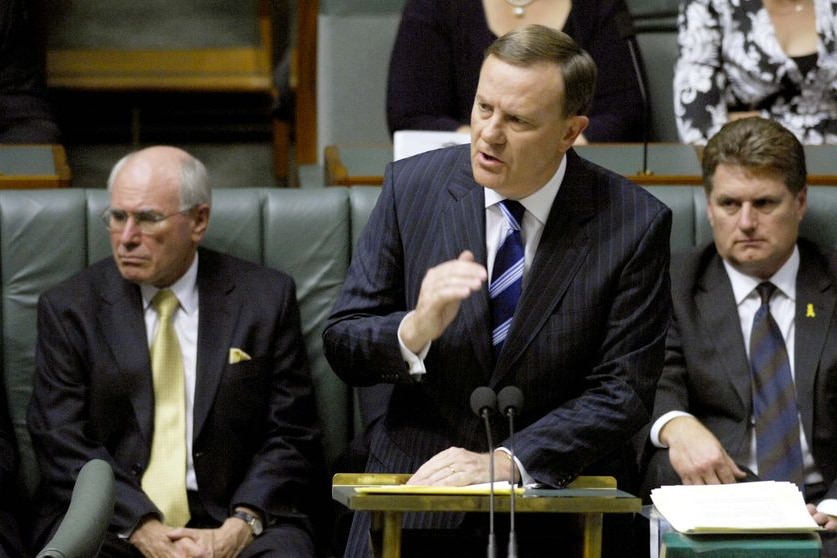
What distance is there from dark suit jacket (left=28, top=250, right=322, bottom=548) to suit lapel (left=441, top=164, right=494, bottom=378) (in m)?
0.78

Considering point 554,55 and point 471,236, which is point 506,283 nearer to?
point 471,236

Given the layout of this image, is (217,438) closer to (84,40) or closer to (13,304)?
(13,304)

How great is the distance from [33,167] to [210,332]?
0.82 metres

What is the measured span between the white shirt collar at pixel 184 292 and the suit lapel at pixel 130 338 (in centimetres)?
3

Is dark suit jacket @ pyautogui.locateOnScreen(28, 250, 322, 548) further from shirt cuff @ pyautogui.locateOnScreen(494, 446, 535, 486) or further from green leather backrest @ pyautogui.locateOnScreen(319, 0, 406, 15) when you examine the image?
green leather backrest @ pyautogui.locateOnScreen(319, 0, 406, 15)

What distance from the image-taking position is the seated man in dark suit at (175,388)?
3.18 metres

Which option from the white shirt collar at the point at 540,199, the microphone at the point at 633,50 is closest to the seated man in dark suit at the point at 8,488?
the white shirt collar at the point at 540,199

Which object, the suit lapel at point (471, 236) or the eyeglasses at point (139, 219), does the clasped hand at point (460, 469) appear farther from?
the eyeglasses at point (139, 219)

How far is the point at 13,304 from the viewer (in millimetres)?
3461

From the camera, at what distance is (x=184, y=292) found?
11.0ft

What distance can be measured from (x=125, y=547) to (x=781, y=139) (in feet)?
5.64

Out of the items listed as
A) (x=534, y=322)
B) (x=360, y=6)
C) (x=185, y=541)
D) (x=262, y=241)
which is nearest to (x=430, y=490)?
(x=534, y=322)

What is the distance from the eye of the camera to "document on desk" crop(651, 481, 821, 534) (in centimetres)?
233

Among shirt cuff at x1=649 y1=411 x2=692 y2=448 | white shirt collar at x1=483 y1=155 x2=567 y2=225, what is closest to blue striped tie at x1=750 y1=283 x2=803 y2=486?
shirt cuff at x1=649 y1=411 x2=692 y2=448
